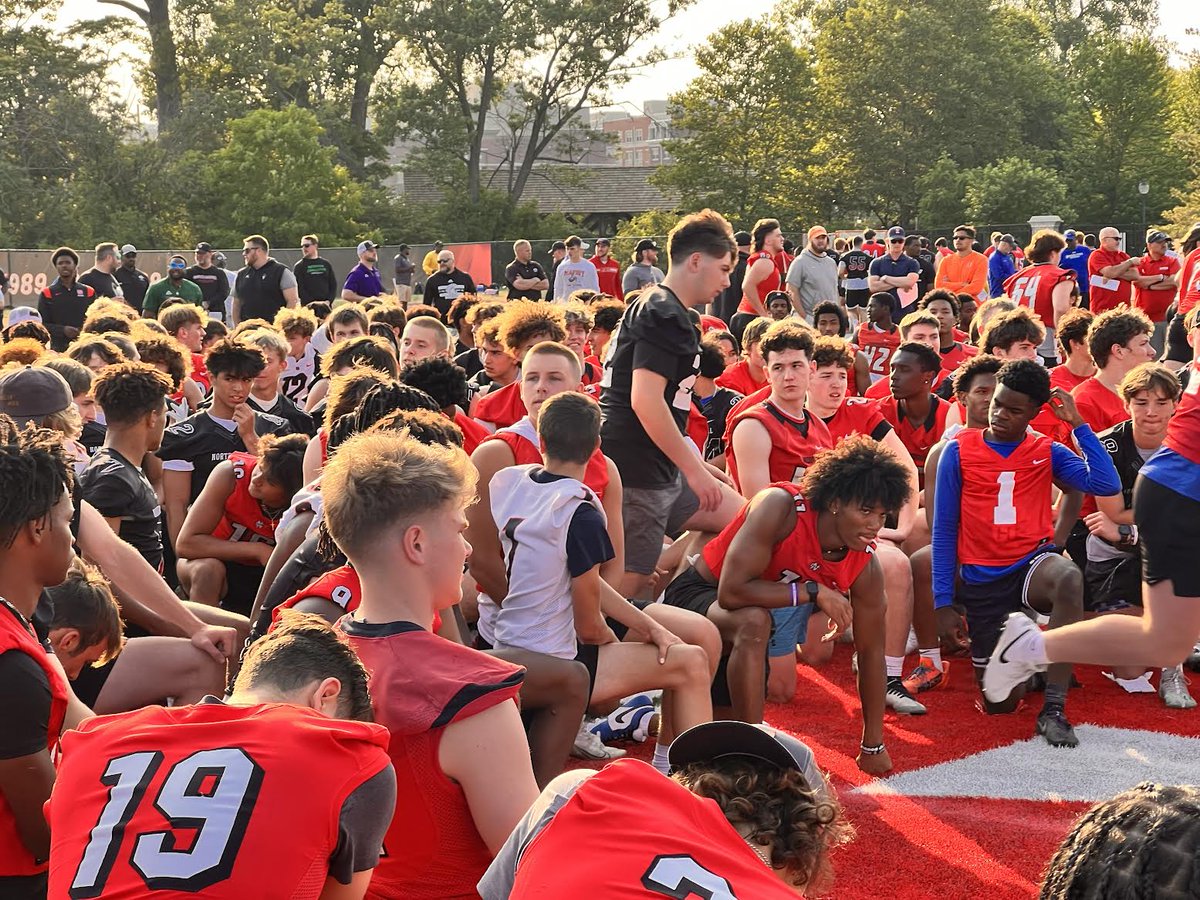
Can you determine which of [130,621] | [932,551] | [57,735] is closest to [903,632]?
[932,551]

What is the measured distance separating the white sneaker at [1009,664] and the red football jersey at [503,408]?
2.54 meters

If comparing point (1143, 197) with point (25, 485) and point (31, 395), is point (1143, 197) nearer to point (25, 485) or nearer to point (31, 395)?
point (31, 395)

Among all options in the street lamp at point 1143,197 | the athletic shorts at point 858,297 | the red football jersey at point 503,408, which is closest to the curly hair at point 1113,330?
the red football jersey at point 503,408

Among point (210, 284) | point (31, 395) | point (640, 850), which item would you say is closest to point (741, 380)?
point (31, 395)

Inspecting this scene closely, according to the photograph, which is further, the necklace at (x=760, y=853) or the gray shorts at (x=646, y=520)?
the gray shorts at (x=646, y=520)

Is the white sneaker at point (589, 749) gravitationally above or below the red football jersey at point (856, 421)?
below

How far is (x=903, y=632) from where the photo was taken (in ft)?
20.5

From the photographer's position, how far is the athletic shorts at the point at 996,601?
6.02 metres

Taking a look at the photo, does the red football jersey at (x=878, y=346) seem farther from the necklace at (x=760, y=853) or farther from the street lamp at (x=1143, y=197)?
the street lamp at (x=1143, y=197)

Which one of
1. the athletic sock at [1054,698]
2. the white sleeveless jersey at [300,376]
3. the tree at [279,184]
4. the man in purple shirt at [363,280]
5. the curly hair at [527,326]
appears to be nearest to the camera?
the athletic sock at [1054,698]

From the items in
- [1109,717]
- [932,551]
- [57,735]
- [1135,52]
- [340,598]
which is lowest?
[1109,717]

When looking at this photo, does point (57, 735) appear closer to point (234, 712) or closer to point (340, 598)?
point (340, 598)

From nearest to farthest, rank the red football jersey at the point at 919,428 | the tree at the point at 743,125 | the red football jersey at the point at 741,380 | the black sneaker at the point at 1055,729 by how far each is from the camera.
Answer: the black sneaker at the point at 1055,729 < the red football jersey at the point at 919,428 < the red football jersey at the point at 741,380 < the tree at the point at 743,125

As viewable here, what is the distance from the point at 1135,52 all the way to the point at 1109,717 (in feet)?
164
